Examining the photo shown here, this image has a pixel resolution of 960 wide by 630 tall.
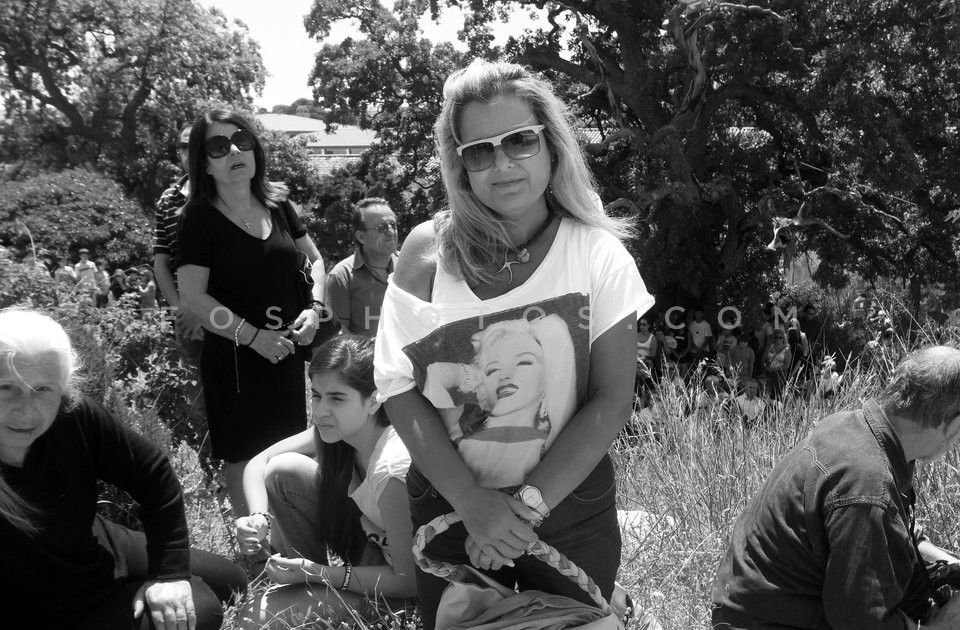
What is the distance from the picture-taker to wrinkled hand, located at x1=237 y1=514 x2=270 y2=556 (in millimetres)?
2732

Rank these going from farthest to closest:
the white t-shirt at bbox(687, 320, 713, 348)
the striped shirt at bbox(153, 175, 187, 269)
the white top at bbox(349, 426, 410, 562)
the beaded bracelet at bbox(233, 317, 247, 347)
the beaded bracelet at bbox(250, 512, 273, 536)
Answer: the white t-shirt at bbox(687, 320, 713, 348) → the striped shirt at bbox(153, 175, 187, 269) → the beaded bracelet at bbox(233, 317, 247, 347) → the beaded bracelet at bbox(250, 512, 273, 536) → the white top at bbox(349, 426, 410, 562)

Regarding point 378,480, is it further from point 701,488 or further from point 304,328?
point 701,488

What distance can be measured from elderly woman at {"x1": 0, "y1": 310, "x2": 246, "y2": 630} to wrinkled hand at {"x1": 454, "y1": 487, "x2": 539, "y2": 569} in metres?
1.08

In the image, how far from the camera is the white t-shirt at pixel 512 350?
6.22 feet

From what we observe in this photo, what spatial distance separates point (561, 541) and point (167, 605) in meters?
1.19

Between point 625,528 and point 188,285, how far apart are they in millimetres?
1942

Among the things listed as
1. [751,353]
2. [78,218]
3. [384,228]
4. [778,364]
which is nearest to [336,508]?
[384,228]

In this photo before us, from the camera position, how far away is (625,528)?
3268 mm

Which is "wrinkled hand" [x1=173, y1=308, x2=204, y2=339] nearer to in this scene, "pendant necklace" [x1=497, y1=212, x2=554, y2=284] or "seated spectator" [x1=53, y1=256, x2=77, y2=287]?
"seated spectator" [x1=53, y1=256, x2=77, y2=287]

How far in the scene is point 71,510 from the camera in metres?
2.42

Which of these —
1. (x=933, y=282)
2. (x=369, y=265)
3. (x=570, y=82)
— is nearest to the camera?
(x=369, y=265)

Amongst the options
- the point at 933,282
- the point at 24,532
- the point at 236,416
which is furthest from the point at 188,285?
the point at 933,282

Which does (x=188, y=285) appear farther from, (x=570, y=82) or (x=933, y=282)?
(x=570, y=82)

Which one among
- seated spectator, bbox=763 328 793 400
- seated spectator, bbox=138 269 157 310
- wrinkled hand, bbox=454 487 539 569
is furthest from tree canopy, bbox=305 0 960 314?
wrinkled hand, bbox=454 487 539 569
